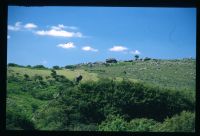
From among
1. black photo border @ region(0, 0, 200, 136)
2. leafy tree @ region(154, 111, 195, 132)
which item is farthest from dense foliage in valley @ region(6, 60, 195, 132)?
black photo border @ region(0, 0, 200, 136)

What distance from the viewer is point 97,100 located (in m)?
4.39

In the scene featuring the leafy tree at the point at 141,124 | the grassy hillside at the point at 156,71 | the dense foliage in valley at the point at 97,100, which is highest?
the grassy hillside at the point at 156,71

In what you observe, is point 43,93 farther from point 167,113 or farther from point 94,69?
point 167,113

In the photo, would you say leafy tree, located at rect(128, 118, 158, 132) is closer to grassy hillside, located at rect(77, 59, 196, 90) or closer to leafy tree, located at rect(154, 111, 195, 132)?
leafy tree, located at rect(154, 111, 195, 132)

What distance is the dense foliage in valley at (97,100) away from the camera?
4.27 meters

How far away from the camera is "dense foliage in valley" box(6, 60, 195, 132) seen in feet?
14.0

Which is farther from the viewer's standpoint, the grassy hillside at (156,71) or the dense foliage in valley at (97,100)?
the grassy hillside at (156,71)
